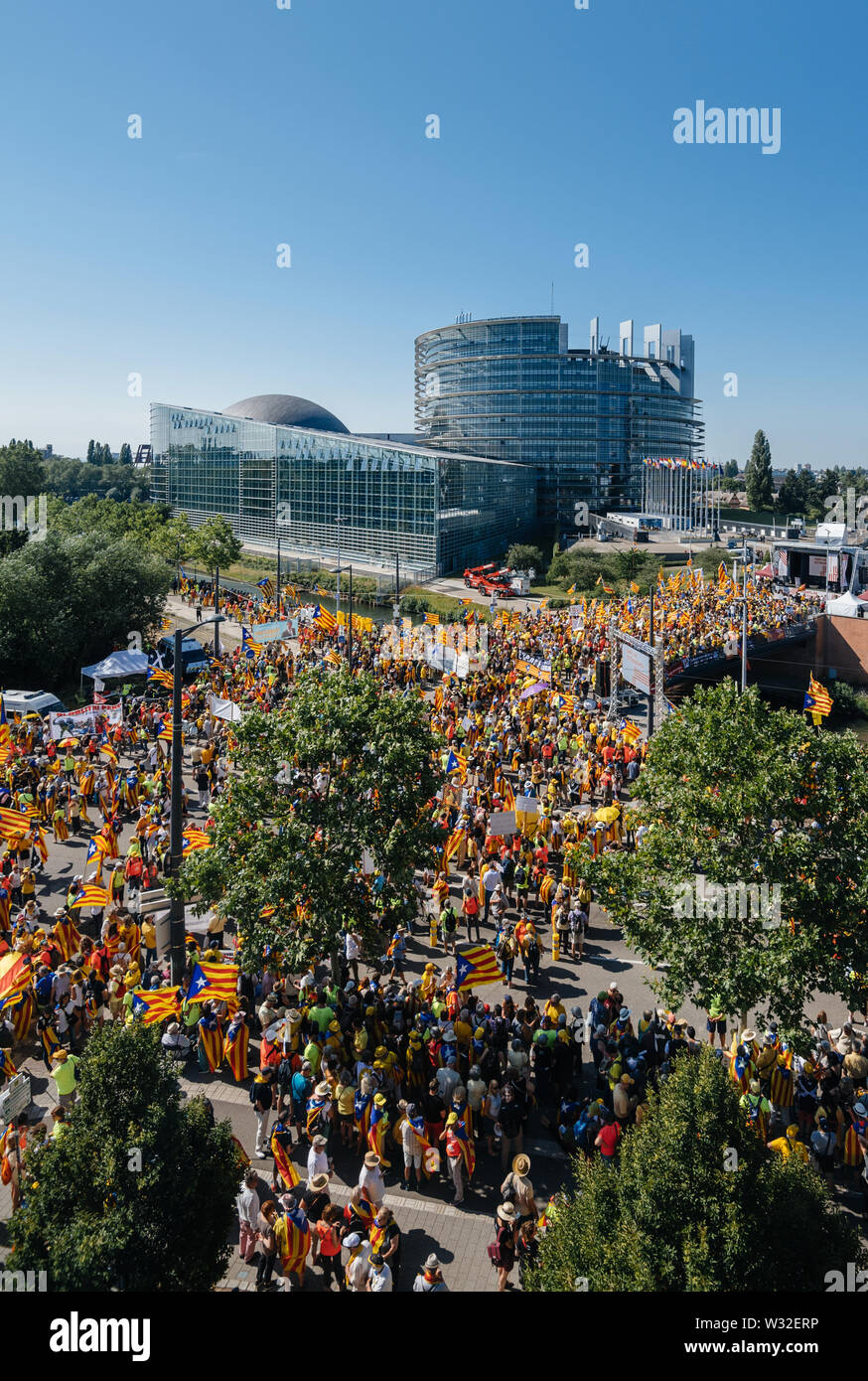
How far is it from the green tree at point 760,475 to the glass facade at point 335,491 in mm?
49024

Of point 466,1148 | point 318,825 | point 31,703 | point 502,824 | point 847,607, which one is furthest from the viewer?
point 847,607

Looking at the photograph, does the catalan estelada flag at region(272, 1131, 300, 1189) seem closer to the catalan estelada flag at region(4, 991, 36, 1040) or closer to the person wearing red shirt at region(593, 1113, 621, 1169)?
the person wearing red shirt at region(593, 1113, 621, 1169)

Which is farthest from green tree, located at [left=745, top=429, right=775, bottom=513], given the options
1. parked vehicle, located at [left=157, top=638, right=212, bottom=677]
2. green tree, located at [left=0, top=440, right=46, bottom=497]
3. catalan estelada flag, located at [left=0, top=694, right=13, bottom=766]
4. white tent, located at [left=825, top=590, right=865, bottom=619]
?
catalan estelada flag, located at [left=0, top=694, right=13, bottom=766]

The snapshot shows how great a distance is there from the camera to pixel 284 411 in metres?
114

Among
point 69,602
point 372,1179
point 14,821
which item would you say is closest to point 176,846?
point 372,1179

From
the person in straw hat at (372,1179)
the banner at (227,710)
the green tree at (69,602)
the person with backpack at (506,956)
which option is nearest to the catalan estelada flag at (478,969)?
the person with backpack at (506,956)

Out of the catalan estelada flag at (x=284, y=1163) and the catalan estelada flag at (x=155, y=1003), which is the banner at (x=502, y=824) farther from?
the catalan estelada flag at (x=284, y=1163)

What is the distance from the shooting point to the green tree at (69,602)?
120ft

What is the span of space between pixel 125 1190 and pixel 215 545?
60.1 m

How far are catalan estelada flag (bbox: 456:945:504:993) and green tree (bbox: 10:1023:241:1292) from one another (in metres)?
6.36

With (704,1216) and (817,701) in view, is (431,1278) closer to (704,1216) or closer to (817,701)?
(704,1216)

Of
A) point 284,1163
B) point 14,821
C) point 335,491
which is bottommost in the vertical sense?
point 284,1163

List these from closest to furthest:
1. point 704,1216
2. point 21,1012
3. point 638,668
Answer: point 704,1216, point 21,1012, point 638,668
